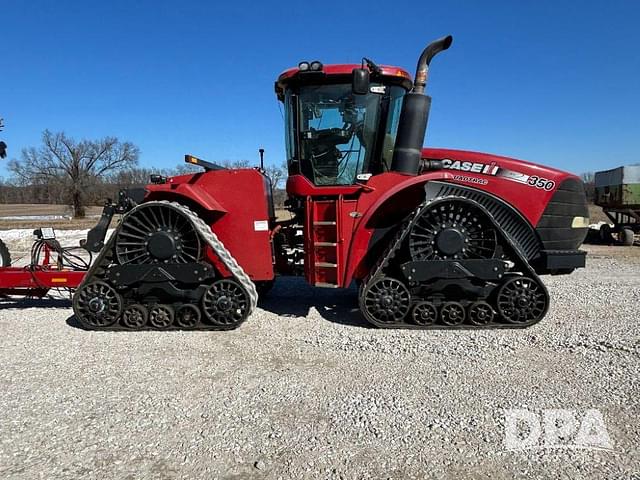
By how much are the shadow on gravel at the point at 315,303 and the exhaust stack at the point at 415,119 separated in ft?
6.61

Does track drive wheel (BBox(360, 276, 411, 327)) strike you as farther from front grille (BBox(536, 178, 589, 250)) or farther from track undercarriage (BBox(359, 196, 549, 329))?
front grille (BBox(536, 178, 589, 250))

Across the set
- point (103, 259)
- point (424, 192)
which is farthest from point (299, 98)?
point (103, 259)

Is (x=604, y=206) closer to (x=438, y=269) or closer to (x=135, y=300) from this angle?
(x=438, y=269)

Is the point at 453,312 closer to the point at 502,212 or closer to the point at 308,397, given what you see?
the point at 502,212

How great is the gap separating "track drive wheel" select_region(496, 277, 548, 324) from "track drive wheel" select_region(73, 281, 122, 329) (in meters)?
4.53

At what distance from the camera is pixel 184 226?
5.55m

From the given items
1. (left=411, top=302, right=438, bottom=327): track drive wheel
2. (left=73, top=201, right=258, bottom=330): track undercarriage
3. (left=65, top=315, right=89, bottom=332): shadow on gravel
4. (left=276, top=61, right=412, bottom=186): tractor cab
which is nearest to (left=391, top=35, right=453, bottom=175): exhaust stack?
(left=276, top=61, right=412, bottom=186): tractor cab

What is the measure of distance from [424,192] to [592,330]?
2.49m

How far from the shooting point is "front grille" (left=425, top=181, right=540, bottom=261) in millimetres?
5477

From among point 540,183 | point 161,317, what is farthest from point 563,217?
point 161,317

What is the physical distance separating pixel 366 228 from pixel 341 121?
135cm

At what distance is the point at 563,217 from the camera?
18.4ft

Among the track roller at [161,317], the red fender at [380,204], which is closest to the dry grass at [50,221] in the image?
the track roller at [161,317]

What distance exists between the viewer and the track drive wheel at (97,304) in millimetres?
5488
